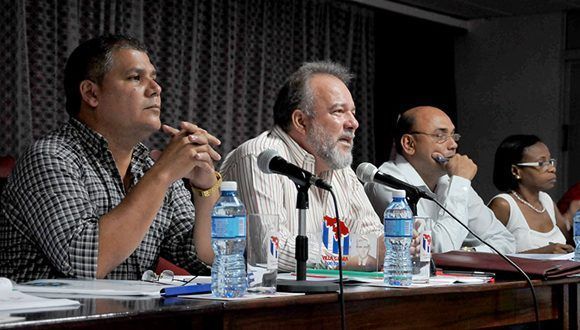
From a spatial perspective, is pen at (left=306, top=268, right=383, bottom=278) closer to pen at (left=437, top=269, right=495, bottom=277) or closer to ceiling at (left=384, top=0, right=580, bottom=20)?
pen at (left=437, top=269, right=495, bottom=277)

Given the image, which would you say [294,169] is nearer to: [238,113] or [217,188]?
[217,188]

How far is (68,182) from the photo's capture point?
219 cm

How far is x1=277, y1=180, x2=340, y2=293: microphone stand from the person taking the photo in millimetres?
1790

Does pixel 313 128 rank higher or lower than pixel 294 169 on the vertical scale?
higher

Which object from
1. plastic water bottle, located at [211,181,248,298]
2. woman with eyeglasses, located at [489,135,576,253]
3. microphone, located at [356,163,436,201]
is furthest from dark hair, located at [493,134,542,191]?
plastic water bottle, located at [211,181,248,298]

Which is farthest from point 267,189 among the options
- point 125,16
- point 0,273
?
point 125,16

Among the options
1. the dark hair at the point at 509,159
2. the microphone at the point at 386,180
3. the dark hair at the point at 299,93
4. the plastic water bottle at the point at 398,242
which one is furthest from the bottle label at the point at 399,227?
the dark hair at the point at 509,159

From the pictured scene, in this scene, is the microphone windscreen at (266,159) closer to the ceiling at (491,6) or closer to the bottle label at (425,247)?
the bottle label at (425,247)

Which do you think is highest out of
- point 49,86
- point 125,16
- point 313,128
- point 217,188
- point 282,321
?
point 125,16

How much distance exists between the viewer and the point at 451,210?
3.47m

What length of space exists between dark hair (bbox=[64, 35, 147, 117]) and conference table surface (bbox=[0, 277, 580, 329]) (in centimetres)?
93

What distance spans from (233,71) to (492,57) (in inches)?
77.6

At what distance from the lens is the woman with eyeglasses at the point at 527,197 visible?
3938 millimetres

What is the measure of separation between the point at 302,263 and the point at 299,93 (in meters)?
1.13
